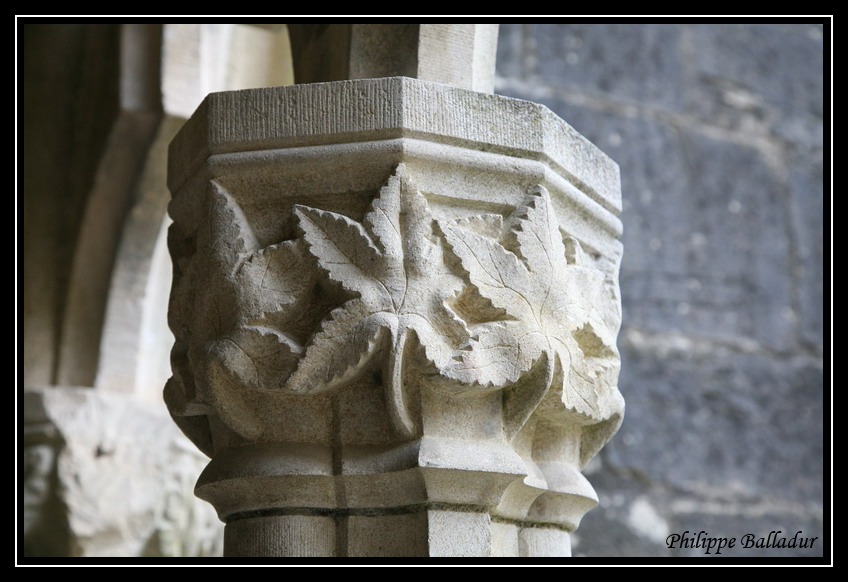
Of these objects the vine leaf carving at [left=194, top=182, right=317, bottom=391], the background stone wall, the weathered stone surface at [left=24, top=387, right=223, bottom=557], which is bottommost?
the weathered stone surface at [left=24, top=387, right=223, bottom=557]

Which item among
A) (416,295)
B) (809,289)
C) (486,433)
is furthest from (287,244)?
(809,289)

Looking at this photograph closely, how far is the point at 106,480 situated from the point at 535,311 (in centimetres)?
117

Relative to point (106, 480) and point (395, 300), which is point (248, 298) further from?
point (106, 480)

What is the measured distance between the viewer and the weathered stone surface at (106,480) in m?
1.93

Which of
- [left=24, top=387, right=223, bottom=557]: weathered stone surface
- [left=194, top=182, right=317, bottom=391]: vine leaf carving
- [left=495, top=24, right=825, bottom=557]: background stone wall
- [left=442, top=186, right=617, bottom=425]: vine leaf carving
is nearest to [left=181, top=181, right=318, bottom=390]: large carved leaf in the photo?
[left=194, top=182, right=317, bottom=391]: vine leaf carving

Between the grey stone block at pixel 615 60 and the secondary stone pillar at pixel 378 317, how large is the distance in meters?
1.62

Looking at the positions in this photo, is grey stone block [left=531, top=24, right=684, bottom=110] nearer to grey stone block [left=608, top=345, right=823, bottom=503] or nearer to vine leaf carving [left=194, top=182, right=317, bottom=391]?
grey stone block [left=608, top=345, right=823, bottom=503]

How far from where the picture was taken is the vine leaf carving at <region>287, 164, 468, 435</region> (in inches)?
40.6

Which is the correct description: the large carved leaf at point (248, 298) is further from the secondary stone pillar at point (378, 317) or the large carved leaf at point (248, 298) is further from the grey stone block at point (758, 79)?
the grey stone block at point (758, 79)

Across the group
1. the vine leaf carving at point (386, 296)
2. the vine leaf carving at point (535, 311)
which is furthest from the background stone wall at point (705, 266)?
the vine leaf carving at point (386, 296)

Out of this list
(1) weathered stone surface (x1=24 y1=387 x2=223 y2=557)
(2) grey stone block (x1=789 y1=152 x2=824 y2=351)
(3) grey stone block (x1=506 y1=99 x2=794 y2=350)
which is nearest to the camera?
(1) weathered stone surface (x1=24 y1=387 x2=223 y2=557)

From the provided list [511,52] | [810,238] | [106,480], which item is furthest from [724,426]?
[106,480]

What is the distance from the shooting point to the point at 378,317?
1026 millimetres
